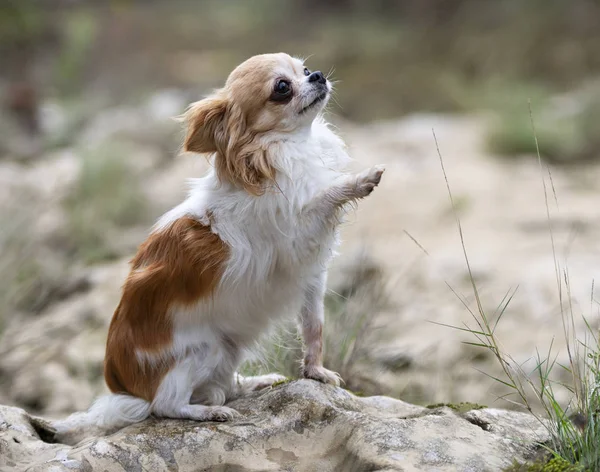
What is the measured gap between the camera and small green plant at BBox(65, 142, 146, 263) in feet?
26.3

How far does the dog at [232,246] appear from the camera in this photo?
3.43m

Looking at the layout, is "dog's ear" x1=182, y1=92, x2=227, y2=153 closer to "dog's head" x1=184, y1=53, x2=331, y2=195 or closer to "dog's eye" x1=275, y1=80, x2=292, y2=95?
"dog's head" x1=184, y1=53, x2=331, y2=195

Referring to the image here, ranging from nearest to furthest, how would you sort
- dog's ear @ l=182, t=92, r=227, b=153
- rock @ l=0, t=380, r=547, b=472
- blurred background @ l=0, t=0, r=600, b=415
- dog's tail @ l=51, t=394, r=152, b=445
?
rock @ l=0, t=380, r=547, b=472
dog's ear @ l=182, t=92, r=227, b=153
dog's tail @ l=51, t=394, r=152, b=445
blurred background @ l=0, t=0, r=600, b=415

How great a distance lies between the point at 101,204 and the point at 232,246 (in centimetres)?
559

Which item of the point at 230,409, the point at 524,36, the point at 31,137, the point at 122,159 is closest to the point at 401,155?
the point at 122,159

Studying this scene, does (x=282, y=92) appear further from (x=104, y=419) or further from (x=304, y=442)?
(x=104, y=419)

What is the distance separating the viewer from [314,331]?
149 inches

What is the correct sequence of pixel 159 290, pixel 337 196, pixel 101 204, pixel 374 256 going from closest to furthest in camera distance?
pixel 337 196, pixel 159 290, pixel 374 256, pixel 101 204

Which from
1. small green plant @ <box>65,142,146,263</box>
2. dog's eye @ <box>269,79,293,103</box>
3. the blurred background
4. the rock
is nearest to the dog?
dog's eye @ <box>269,79,293,103</box>

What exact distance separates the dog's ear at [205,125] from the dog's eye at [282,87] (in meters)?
0.24

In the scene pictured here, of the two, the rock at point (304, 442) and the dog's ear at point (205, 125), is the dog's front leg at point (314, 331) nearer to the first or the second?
the rock at point (304, 442)

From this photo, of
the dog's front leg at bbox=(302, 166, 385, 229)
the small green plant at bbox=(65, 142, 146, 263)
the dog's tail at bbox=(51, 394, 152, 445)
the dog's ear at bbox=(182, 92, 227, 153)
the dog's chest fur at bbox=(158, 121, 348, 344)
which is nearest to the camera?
the dog's front leg at bbox=(302, 166, 385, 229)

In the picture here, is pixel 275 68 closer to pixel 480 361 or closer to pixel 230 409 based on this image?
pixel 230 409

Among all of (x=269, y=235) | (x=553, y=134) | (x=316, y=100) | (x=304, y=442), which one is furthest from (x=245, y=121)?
(x=553, y=134)
